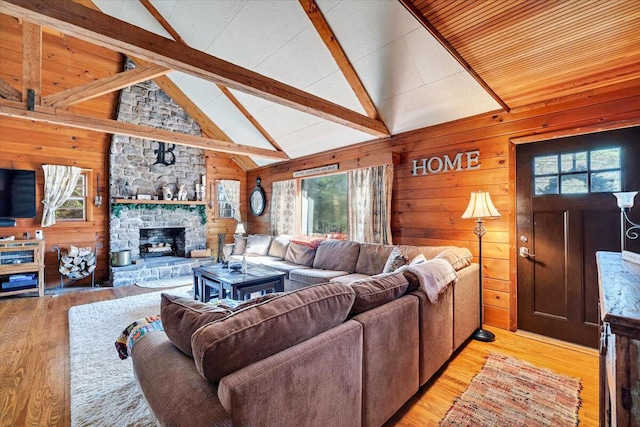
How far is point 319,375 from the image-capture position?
4.11ft

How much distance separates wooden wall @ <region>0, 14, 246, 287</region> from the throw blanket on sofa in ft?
19.9

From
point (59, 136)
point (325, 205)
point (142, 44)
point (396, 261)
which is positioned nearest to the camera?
point (142, 44)

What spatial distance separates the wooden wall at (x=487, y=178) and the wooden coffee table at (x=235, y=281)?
1.94 metres

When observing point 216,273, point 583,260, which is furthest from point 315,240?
point 583,260

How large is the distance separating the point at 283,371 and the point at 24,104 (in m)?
4.65

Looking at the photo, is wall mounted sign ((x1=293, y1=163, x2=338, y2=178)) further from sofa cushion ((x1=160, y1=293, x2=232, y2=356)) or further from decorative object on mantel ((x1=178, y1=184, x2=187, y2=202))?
sofa cushion ((x1=160, y1=293, x2=232, y2=356))

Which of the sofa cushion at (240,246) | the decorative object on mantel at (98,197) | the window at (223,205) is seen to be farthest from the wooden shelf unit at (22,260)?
the window at (223,205)

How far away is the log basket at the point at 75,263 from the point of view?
502cm

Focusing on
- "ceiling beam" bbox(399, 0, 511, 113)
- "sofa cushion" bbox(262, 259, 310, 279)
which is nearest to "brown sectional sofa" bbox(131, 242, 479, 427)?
"ceiling beam" bbox(399, 0, 511, 113)

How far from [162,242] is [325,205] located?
387 cm

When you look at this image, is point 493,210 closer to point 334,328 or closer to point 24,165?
point 334,328

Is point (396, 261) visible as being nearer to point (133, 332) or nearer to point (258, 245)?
point (133, 332)

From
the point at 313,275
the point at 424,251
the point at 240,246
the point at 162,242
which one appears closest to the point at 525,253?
the point at 424,251

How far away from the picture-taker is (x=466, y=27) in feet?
7.50
